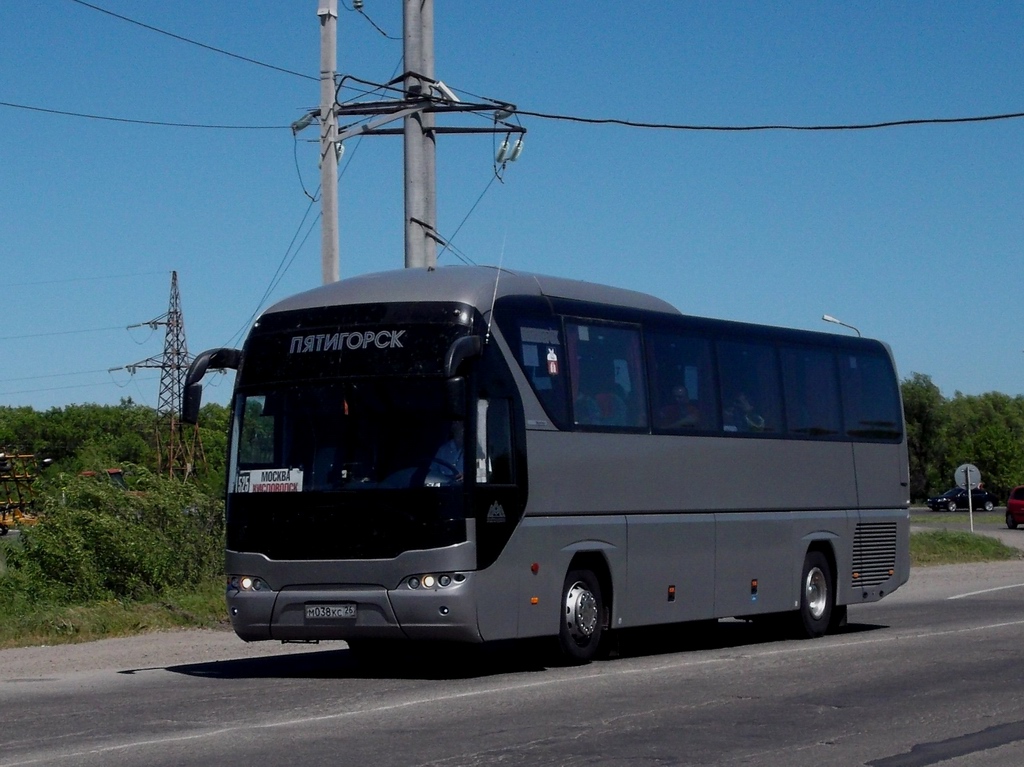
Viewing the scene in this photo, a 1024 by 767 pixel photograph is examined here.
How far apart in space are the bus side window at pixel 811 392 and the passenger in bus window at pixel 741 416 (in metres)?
0.75

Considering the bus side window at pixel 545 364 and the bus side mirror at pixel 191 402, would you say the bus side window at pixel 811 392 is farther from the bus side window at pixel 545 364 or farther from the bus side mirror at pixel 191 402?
the bus side mirror at pixel 191 402

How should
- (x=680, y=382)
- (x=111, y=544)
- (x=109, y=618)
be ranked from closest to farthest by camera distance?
(x=680, y=382) → (x=109, y=618) → (x=111, y=544)

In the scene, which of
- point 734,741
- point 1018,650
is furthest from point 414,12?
point 734,741

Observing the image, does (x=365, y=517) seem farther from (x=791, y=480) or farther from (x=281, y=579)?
(x=791, y=480)

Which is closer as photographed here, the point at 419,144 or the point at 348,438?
the point at 348,438

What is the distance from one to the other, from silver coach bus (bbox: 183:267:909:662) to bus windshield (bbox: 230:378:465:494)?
0.02m

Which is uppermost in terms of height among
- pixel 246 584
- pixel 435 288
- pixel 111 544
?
pixel 435 288

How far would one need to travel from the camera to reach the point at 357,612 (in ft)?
42.8

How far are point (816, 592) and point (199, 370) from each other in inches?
336

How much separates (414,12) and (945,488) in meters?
109

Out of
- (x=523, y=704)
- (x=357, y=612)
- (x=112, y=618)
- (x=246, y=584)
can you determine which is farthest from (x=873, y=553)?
(x=112, y=618)

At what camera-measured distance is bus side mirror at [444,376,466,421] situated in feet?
42.5

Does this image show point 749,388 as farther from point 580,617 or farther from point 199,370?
point 199,370

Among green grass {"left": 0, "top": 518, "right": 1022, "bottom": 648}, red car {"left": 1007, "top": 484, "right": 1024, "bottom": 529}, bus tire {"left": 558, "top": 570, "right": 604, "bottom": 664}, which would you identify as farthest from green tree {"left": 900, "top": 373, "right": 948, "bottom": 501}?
bus tire {"left": 558, "top": 570, "right": 604, "bottom": 664}
